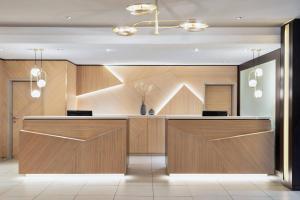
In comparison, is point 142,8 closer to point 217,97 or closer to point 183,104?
point 183,104

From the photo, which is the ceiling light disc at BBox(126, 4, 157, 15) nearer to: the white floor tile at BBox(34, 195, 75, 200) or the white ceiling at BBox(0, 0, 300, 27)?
the white ceiling at BBox(0, 0, 300, 27)

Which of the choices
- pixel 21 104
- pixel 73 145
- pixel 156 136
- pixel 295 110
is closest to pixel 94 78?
pixel 21 104

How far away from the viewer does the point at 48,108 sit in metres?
9.48

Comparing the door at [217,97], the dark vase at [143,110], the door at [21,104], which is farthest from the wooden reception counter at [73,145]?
the door at [217,97]

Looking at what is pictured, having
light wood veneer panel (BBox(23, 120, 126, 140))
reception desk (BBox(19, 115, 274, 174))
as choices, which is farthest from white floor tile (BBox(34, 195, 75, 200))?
light wood veneer panel (BBox(23, 120, 126, 140))

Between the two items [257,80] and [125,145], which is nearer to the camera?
[125,145]

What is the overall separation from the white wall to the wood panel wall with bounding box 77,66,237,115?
898 mm

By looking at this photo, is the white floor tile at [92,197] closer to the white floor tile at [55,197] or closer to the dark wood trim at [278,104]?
the white floor tile at [55,197]

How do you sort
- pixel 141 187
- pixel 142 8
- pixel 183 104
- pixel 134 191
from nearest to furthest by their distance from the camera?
pixel 142 8 → pixel 134 191 → pixel 141 187 → pixel 183 104

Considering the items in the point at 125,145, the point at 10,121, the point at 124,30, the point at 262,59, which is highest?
the point at 262,59

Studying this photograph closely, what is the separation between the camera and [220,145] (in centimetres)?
679

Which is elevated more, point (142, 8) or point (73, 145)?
point (142, 8)

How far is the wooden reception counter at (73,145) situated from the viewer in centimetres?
674

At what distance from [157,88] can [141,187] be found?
16.2 feet
